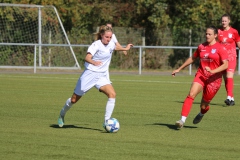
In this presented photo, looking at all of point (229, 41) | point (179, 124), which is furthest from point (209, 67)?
point (229, 41)

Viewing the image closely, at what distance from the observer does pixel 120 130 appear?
37.4ft

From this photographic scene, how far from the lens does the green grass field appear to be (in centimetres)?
891

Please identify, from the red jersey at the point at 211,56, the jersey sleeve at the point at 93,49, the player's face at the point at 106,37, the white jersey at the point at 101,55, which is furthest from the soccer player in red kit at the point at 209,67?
the jersey sleeve at the point at 93,49

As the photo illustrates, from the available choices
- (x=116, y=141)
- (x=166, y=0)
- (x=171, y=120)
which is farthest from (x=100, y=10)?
(x=116, y=141)

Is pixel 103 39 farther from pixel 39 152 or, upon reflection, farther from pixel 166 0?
pixel 166 0

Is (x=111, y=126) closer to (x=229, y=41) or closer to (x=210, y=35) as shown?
(x=210, y=35)

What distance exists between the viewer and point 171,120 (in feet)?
43.0

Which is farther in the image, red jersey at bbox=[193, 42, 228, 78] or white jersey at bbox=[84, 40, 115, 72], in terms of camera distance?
red jersey at bbox=[193, 42, 228, 78]

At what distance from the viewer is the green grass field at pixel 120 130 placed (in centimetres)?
891

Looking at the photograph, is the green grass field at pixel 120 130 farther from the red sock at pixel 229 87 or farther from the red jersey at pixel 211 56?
the red jersey at pixel 211 56

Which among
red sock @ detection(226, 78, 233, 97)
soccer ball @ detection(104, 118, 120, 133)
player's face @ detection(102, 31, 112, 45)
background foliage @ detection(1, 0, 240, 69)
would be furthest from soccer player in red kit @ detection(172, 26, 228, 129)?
background foliage @ detection(1, 0, 240, 69)

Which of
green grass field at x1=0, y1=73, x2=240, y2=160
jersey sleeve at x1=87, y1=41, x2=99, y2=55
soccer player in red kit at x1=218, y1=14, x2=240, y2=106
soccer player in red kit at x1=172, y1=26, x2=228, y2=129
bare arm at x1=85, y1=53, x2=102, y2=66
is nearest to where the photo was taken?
green grass field at x1=0, y1=73, x2=240, y2=160

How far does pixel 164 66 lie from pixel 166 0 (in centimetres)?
452

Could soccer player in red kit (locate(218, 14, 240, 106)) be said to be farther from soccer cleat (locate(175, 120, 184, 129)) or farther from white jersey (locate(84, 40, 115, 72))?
white jersey (locate(84, 40, 115, 72))
